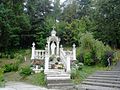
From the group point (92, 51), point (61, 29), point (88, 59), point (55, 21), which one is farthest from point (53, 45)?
point (55, 21)

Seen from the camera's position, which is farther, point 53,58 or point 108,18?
point 108,18

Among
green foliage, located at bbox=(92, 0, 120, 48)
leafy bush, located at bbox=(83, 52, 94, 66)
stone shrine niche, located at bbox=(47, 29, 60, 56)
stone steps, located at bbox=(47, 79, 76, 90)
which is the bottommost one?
stone steps, located at bbox=(47, 79, 76, 90)

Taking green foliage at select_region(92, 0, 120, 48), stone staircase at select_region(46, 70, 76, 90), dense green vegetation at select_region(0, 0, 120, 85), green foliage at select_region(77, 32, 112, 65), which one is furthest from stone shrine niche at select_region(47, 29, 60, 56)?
green foliage at select_region(92, 0, 120, 48)

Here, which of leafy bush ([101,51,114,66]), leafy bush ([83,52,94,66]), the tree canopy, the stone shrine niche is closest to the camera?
leafy bush ([101,51,114,66])

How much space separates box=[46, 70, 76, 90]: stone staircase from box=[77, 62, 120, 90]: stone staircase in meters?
0.74

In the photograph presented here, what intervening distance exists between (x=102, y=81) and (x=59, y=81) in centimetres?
250

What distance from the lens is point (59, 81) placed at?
14453 millimetres

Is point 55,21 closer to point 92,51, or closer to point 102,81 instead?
point 92,51

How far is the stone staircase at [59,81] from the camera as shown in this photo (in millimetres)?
13750

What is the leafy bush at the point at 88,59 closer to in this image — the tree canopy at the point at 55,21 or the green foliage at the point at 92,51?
the green foliage at the point at 92,51

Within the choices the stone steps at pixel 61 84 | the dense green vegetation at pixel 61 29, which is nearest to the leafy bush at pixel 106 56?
the dense green vegetation at pixel 61 29

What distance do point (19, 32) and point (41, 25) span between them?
127 inches

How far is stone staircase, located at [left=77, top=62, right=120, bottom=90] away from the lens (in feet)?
42.0

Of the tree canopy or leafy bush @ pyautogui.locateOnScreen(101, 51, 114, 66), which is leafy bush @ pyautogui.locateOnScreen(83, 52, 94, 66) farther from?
→ the tree canopy
